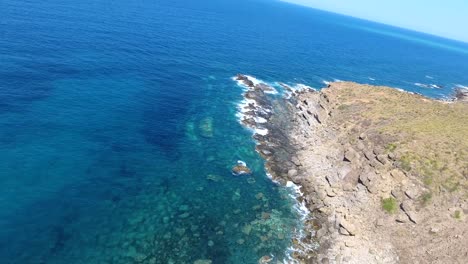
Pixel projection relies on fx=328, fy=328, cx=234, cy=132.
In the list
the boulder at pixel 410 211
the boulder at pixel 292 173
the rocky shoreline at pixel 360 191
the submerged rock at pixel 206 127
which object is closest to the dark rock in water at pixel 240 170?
the rocky shoreline at pixel 360 191

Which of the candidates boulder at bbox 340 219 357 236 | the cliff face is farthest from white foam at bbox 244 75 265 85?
boulder at bbox 340 219 357 236

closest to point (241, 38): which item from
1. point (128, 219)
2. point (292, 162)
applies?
point (292, 162)

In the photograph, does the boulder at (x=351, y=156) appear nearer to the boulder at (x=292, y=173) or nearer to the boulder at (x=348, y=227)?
the boulder at (x=292, y=173)

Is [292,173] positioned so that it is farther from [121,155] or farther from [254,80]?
[254,80]

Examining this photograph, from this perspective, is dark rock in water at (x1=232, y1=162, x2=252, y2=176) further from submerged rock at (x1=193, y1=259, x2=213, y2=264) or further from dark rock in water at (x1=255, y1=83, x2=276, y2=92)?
dark rock in water at (x1=255, y1=83, x2=276, y2=92)

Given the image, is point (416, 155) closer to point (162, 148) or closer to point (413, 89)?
point (162, 148)

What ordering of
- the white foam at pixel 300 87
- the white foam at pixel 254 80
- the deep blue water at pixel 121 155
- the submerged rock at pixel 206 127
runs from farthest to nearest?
the white foam at pixel 300 87
the white foam at pixel 254 80
the submerged rock at pixel 206 127
the deep blue water at pixel 121 155
